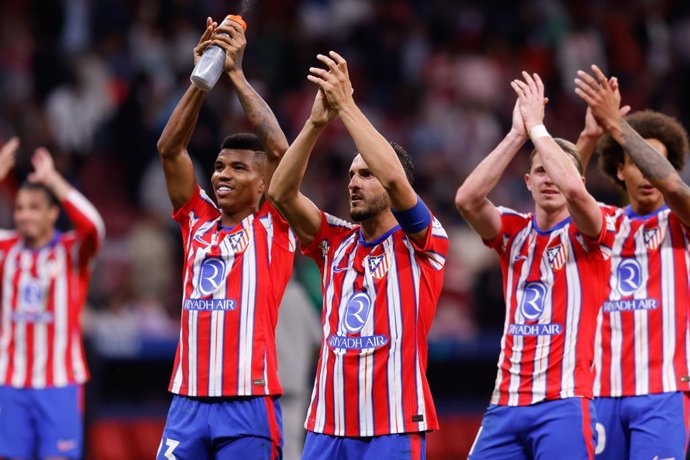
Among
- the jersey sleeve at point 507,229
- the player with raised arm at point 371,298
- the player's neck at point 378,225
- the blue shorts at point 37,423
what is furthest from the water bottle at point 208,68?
the blue shorts at point 37,423

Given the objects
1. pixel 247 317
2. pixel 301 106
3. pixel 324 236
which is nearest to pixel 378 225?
pixel 324 236

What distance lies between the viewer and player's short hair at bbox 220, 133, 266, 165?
22.4 ft

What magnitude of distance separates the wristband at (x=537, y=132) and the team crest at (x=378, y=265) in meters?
1.16

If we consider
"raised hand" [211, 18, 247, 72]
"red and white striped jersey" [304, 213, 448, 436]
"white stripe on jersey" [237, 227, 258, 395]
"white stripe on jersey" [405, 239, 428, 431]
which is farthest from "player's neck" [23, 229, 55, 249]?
"white stripe on jersey" [405, 239, 428, 431]

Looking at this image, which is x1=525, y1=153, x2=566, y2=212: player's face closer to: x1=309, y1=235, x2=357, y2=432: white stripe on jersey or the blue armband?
the blue armband

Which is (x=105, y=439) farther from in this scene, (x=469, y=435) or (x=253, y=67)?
(x=253, y=67)

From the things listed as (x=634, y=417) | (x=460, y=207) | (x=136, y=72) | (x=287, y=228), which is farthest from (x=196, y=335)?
(x=136, y=72)

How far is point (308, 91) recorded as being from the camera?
50.3 ft

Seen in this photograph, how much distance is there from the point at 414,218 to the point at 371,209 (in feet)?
1.09

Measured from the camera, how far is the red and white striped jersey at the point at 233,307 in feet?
21.0

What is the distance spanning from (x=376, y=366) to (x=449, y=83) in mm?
11249

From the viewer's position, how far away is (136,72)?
14125 millimetres

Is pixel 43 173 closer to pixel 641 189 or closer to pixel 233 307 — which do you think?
pixel 233 307

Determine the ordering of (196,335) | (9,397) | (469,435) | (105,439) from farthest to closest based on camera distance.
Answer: (469,435), (105,439), (9,397), (196,335)
